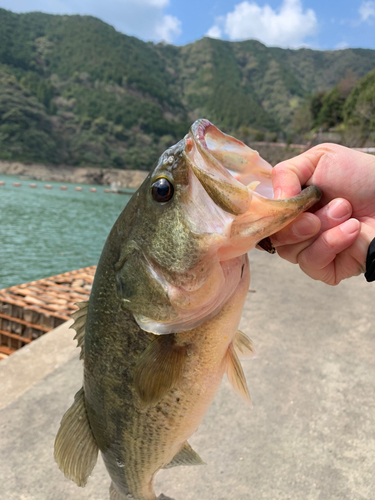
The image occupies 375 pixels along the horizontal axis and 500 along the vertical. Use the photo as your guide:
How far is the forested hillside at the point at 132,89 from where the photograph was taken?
250 ft

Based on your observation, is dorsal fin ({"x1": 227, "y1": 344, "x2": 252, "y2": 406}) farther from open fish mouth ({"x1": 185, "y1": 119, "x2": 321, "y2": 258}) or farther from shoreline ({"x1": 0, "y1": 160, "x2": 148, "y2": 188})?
shoreline ({"x1": 0, "y1": 160, "x2": 148, "y2": 188})

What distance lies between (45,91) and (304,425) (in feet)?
344

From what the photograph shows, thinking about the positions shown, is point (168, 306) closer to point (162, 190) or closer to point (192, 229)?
point (192, 229)

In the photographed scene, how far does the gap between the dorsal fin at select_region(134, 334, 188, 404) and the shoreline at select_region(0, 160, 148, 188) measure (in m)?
72.1

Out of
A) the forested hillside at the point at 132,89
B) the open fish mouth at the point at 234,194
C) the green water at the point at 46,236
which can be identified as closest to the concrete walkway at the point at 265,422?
the open fish mouth at the point at 234,194

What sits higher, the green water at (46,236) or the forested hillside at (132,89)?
the forested hillside at (132,89)

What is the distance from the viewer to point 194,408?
56.6 inches

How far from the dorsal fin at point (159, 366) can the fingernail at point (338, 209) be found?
0.85 meters

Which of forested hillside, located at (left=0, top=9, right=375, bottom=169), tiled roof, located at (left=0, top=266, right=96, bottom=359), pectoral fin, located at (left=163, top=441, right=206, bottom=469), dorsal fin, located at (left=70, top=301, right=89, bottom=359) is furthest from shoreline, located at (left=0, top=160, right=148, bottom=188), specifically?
pectoral fin, located at (left=163, top=441, right=206, bottom=469)

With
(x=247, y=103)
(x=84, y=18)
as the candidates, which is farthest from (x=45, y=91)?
(x=247, y=103)

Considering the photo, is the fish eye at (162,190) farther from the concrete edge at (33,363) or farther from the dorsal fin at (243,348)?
the concrete edge at (33,363)

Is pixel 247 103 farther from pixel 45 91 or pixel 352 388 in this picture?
pixel 352 388

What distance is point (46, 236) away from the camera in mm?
24188

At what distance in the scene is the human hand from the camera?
149 cm
